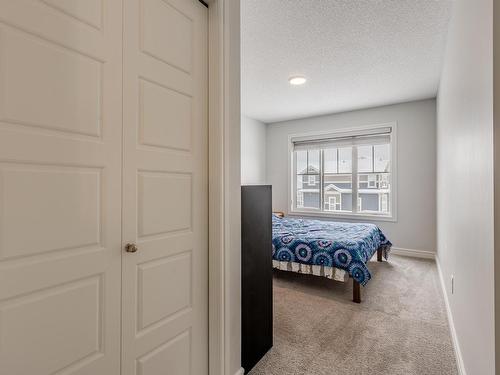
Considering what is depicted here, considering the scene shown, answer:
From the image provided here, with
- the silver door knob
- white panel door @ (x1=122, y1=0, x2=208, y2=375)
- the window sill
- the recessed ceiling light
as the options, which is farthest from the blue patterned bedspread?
the silver door knob

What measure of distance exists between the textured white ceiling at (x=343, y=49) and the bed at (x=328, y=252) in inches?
76.6

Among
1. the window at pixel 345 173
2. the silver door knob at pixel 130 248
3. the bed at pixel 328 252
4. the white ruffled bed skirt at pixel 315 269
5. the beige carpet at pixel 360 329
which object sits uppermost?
the window at pixel 345 173

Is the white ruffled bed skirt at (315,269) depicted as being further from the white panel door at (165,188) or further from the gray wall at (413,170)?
the gray wall at (413,170)

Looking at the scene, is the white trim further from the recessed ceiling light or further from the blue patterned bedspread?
the recessed ceiling light

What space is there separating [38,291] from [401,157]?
4.83 meters

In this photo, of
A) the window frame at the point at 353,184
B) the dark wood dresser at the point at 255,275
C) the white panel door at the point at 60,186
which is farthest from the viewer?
the window frame at the point at 353,184

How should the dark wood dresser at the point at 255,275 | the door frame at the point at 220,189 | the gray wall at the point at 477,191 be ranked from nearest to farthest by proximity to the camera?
1. the gray wall at the point at 477,191
2. the door frame at the point at 220,189
3. the dark wood dresser at the point at 255,275

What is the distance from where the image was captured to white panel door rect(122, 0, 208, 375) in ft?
3.56

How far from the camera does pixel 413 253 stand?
14.1 ft

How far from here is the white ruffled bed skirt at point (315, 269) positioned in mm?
2736

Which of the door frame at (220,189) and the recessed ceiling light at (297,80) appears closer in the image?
the door frame at (220,189)

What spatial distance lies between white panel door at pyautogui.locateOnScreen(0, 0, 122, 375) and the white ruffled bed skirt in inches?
86.5

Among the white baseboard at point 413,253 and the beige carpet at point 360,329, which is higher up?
the white baseboard at point 413,253

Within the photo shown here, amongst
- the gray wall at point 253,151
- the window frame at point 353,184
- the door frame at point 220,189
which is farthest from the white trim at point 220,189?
the window frame at point 353,184
